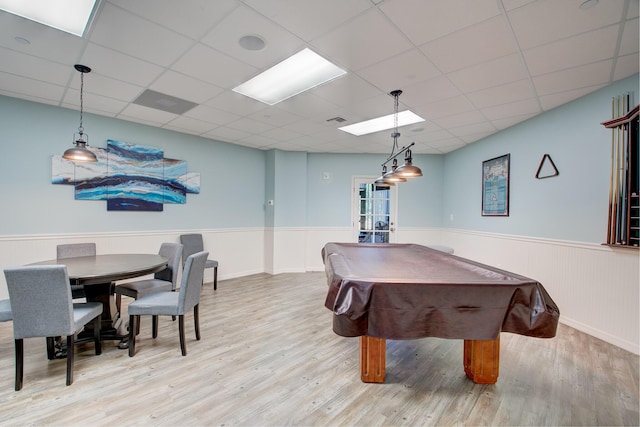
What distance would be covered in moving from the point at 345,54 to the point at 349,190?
411 centimetres

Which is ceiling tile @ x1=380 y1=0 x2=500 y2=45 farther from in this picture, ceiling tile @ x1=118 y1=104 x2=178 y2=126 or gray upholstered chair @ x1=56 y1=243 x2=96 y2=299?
gray upholstered chair @ x1=56 y1=243 x2=96 y2=299

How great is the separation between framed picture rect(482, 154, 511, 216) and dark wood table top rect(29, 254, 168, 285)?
4.90m

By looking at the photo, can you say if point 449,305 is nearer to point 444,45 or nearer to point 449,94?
point 444,45

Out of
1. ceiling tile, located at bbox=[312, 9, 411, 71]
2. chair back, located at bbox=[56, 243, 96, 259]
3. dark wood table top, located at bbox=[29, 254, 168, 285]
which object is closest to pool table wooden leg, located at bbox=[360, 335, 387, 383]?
dark wood table top, located at bbox=[29, 254, 168, 285]

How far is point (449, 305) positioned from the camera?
1.90m

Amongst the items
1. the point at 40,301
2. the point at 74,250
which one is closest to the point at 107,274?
the point at 40,301

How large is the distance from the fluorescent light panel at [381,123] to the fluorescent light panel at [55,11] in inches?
128

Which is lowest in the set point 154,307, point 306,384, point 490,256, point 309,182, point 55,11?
point 306,384

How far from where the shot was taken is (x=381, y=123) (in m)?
4.52

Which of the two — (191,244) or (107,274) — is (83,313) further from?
(191,244)

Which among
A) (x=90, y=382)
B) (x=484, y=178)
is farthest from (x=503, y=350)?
(x=90, y=382)

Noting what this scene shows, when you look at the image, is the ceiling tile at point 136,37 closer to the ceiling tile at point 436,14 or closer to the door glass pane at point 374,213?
the ceiling tile at point 436,14

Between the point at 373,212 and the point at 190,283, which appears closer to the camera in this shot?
the point at 190,283

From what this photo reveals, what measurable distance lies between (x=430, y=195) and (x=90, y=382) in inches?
248
